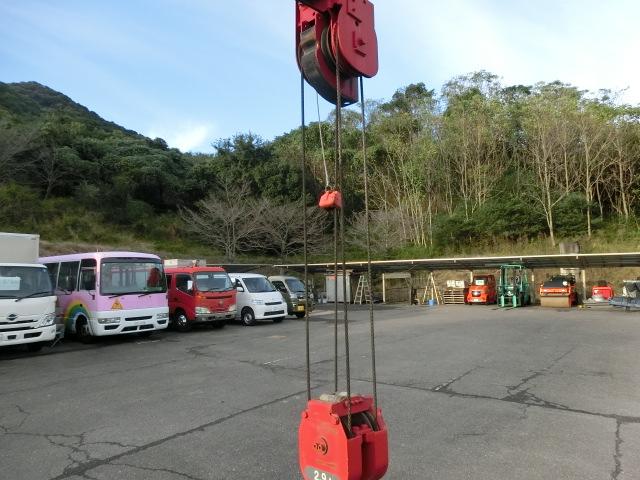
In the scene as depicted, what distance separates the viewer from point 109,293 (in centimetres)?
1278

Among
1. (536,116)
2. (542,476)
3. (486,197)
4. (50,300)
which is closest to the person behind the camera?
(542,476)

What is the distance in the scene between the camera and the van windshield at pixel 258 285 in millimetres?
18561

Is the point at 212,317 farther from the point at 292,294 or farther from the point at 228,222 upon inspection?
the point at 228,222

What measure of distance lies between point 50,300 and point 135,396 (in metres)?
5.64

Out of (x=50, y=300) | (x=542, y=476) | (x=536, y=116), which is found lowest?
(x=542, y=476)

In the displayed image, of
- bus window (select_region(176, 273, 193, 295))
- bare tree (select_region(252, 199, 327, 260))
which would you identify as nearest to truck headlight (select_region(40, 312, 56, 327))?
bus window (select_region(176, 273, 193, 295))

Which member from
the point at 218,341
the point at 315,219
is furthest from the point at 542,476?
the point at 315,219

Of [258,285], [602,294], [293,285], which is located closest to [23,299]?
[258,285]

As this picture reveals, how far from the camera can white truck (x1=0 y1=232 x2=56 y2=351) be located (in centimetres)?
1047

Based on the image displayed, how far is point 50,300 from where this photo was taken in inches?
443

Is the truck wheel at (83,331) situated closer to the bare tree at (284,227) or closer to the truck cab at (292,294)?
the truck cab at (292,294)

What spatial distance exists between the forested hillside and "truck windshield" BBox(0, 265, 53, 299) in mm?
18426

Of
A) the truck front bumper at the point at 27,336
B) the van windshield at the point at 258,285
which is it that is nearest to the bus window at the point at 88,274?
the truck front bumper at the point at 27,336

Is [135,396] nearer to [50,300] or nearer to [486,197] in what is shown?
[50,300]
